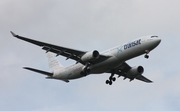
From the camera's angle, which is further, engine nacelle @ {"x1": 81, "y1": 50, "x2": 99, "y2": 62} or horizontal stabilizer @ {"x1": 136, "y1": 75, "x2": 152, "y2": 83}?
horizontal stabilizer @ {"x1": 136, "y1": 75, "x2": 152, "y2": 83}

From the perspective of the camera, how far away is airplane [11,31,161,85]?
55719mm

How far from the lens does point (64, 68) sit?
6456 cm

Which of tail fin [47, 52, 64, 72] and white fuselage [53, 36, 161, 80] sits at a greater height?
tail fin [47, 52, 64, 72]

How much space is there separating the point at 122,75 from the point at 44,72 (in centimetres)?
1113

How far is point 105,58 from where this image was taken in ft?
189

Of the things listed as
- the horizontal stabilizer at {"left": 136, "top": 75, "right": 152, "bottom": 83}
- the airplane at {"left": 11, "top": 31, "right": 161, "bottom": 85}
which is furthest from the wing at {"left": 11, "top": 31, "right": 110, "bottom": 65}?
the horizontal stabilizer at {"left": 136, "top": 75, "right": 152, "bottom": 83}

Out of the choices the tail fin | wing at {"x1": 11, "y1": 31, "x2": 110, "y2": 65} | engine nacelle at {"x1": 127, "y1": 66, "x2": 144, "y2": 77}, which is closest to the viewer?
wing at {"x1": 11, "y1": 31, "x2": 110, "y2": 65}

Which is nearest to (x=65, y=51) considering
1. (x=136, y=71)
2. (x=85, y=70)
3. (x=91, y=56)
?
(x=85, y=70)

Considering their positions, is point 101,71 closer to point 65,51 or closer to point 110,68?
point 110,68

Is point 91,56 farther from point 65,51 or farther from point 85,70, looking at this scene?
point 65,51

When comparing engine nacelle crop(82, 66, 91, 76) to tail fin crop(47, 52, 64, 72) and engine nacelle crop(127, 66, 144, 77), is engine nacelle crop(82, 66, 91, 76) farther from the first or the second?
A: tail fin crop(47, 52, 64, 72)

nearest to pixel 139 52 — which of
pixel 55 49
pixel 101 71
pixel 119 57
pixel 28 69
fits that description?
pixel 119 57

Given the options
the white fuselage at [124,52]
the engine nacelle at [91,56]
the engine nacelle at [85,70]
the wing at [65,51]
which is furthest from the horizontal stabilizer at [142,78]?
the engine nacelle at [91,56]

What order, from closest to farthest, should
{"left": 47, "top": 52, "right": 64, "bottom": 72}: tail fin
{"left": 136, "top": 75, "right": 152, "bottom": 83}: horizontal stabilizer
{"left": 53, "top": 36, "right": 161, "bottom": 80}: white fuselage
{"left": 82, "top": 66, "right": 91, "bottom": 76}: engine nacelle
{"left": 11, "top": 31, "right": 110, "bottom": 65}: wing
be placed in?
{"left": 53, "top": 36, "right": 161, "bottom": 80}: white fuselage < {"left": 11, "top": 31, "right": 110, "bottom": 65}: wing < {"left": 82, "top": 66, "right": 91, "bottom": 76}: engine nacelle < {"left": 47, "top": 52, "right": 64, "bottom": 72}: tail fin < {"left": 136, "top": 75, "right": 152, "bottom": 83}: horizontal stabilizer
